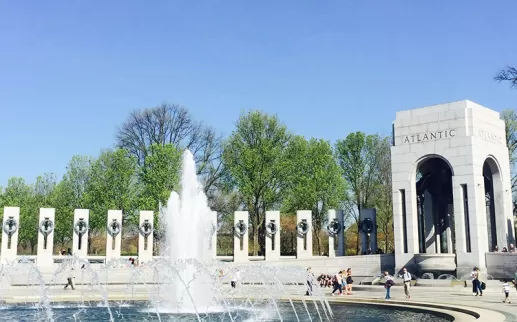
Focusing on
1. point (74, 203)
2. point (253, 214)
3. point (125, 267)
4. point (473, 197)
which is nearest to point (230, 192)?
point (253, 214)

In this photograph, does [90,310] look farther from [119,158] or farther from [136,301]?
[119,158]

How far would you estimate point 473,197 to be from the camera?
32.2 meters

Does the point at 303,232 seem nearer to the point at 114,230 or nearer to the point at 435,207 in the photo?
the point at 435,207

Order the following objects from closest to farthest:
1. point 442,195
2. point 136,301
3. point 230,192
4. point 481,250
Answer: point 136,301 < point 481,250 < point 442,195 < point 230,192

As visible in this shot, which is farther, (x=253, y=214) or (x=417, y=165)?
(x=253, y=214)

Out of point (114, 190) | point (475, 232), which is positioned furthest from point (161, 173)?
point (475, 232)

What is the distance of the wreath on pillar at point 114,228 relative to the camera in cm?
3897

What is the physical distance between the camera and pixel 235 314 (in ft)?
62.6

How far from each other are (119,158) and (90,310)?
1194 inches

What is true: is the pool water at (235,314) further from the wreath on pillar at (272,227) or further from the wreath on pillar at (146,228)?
the wreath on pillar at (272,227)

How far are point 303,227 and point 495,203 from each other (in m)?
13.1

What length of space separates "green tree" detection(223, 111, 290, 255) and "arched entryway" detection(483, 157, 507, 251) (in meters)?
18.3

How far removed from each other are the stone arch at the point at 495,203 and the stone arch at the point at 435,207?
2.57m

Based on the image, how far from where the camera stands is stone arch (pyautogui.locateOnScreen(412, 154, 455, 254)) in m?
36.9
